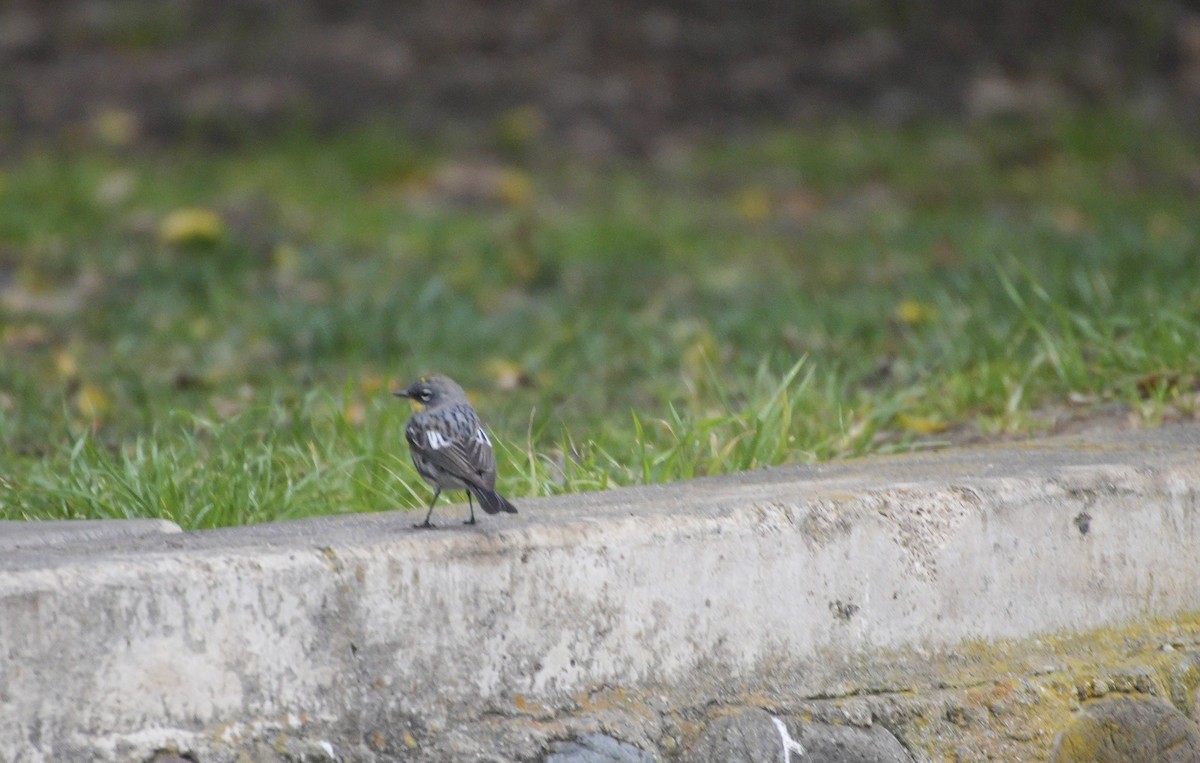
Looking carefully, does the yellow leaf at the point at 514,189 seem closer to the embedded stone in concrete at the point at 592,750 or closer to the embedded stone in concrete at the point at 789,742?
the embedded stone in concrete at the point at 789,742

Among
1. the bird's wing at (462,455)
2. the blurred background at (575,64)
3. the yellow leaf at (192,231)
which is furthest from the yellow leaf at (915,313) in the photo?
the blurred background at (575,64)

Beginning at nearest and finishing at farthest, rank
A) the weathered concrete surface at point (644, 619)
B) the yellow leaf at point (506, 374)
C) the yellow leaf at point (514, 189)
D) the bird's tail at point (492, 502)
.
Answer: the weathered concrete surface at point (644, 619), the bird's tail at point (492, 502), the yellow leaf at point (506, 374), the yellow leaf at point (514, 189)

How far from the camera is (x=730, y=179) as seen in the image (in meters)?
9.15

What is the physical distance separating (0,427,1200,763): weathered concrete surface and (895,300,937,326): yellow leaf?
1931mm

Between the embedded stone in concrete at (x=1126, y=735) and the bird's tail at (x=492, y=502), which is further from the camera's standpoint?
the embedded stone in concrete at (x=1126, y=735)

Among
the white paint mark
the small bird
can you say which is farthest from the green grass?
the white paint mark

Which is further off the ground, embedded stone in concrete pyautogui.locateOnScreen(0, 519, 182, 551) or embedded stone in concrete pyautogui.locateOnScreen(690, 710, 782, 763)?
embedded stone in concrete pyautogui.locateOnScreen(0, 519, 182, 551)

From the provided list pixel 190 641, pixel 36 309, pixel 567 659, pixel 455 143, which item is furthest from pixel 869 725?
pixel 455 143

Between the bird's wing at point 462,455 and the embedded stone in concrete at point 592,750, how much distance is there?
1.48 feet

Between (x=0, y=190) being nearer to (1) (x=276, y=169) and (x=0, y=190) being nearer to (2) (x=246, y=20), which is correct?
(1) (x=276, y=169)

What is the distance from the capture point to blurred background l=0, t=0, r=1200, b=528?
3996 mm

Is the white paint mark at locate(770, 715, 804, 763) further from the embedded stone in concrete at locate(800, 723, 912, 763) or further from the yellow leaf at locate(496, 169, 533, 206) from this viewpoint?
the yellow leaf at locate(496, 169, 533, 206)

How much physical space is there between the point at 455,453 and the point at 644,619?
0.44m

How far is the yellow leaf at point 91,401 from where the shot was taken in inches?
178
